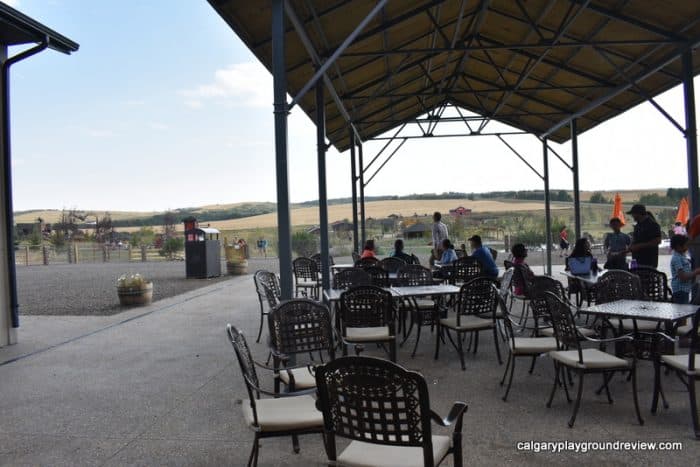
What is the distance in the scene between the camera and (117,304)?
11133mm

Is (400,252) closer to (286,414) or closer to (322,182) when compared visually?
(322,182)

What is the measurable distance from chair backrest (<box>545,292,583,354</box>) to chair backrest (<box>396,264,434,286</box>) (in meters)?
Answer: 2.67

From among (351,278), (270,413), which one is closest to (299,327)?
(270,413)

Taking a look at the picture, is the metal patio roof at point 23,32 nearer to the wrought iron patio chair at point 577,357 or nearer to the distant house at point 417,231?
the wrought iron patio chair at point 577,357

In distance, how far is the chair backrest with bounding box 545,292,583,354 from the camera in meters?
3.81

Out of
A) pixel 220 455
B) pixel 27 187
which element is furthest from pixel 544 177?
pixel 27 187

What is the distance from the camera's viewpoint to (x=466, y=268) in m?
7.48

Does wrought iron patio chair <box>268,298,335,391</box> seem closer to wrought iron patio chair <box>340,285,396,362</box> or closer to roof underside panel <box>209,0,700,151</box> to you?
wrought iron patio chair <box>340,285,396,362</box>

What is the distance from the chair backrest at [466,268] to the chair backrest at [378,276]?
1125 millimetres

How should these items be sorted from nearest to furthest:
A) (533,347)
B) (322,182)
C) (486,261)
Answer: (533,347) → (486,261) → (322,182)

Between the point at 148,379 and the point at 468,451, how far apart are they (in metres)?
3.20

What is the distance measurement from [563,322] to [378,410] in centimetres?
223

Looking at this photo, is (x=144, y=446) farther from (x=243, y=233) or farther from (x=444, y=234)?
(x=243, y=233)

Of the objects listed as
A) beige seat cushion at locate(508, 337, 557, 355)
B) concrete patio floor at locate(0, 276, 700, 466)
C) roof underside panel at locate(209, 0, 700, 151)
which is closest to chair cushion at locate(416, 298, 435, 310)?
concrete patio floor at locate(0, 276, 700, 466)
